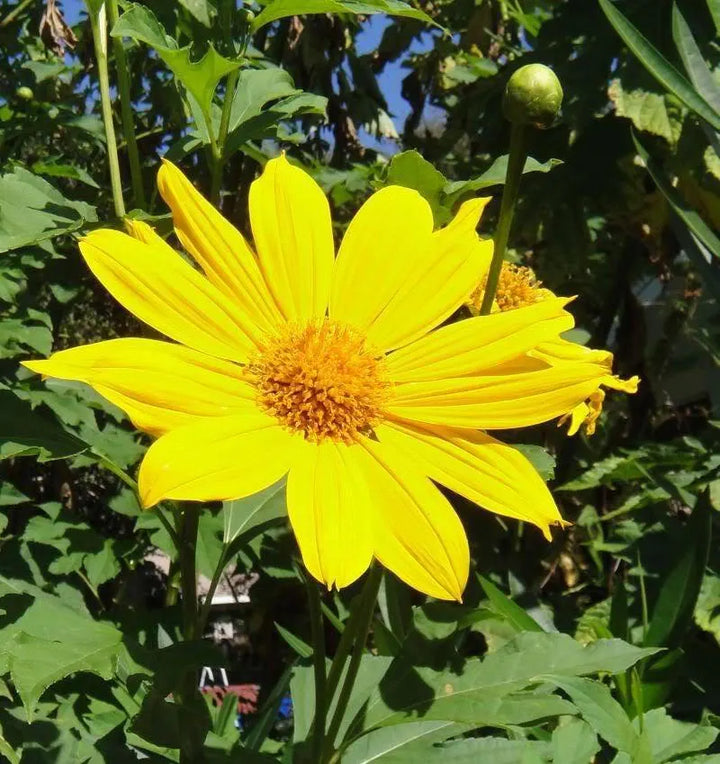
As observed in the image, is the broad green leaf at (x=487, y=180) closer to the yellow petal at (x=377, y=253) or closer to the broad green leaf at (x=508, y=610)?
the yellow petal at (x=377, y=253)

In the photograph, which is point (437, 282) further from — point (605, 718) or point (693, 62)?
point (693, 62)

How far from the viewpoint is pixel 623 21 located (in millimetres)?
1202

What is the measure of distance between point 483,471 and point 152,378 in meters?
0.26

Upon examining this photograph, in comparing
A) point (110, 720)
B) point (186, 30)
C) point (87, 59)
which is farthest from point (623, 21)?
point (87, 59)

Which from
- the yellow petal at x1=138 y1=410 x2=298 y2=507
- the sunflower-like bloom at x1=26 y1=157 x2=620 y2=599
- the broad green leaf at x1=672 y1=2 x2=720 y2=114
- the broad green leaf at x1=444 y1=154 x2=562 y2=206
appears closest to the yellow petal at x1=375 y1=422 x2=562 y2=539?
the sunflower-like bloom at x1=26 y1=157 x2=620 y2=599

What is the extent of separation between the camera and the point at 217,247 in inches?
30.5

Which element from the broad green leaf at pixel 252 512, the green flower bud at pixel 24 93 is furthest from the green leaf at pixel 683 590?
the green flower bud at pixel 24 93

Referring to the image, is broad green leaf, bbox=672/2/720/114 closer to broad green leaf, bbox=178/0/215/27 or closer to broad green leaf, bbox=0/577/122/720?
broad green leaf, bbox=178/0/215/27

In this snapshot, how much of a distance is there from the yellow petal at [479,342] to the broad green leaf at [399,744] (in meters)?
0.37

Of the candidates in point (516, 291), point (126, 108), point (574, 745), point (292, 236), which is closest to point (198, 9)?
point (126, 108)

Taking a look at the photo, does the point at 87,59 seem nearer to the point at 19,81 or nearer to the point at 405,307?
the point at 19,81

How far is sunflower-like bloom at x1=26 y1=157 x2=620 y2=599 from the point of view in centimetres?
65

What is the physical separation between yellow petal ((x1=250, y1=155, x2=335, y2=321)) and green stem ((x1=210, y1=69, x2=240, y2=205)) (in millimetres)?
31

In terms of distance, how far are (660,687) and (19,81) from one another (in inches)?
63.7
